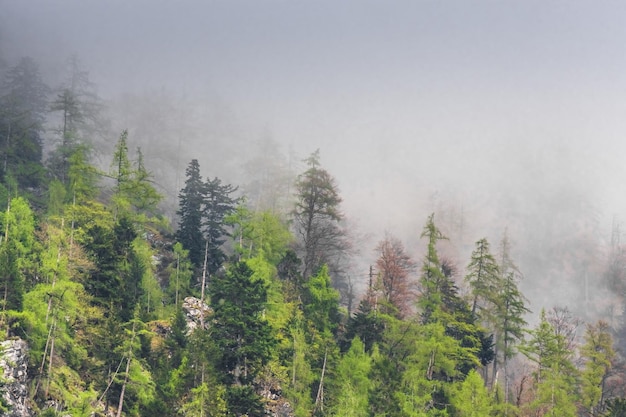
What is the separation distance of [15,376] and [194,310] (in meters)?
15.8

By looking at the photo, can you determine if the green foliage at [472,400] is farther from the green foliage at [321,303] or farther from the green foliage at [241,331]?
the green foliage at [241,331]

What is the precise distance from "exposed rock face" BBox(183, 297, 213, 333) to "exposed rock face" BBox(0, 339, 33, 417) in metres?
13.2

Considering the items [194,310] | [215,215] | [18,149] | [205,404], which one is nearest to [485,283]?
[194,310]

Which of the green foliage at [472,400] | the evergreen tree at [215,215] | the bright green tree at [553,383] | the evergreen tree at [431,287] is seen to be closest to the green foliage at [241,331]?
the evergreen tree at [431,287]

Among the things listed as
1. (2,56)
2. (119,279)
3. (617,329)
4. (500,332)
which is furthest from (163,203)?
(617,329)

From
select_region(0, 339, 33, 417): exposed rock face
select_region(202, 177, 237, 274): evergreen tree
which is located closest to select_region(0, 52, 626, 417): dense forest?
select_region(202, 177, 237, 274): evergreen tree

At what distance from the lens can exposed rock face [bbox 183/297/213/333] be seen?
129 ft

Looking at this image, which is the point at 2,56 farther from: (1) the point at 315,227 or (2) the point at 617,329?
(2) the point at 617,329

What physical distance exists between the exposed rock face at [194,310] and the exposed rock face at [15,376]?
1321 cm

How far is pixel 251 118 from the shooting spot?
Result: 460 feet

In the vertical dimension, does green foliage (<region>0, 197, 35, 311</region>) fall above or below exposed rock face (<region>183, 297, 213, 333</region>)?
above

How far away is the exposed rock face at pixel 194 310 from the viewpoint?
39.4m

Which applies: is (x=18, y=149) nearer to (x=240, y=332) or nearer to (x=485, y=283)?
(x=240, y=332)

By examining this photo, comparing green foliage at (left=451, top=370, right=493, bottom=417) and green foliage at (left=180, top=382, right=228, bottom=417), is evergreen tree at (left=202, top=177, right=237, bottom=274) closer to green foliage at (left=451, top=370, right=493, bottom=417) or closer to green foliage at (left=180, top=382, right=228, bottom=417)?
green foliage at (left=180, top=382, right=228, bottom=417)
